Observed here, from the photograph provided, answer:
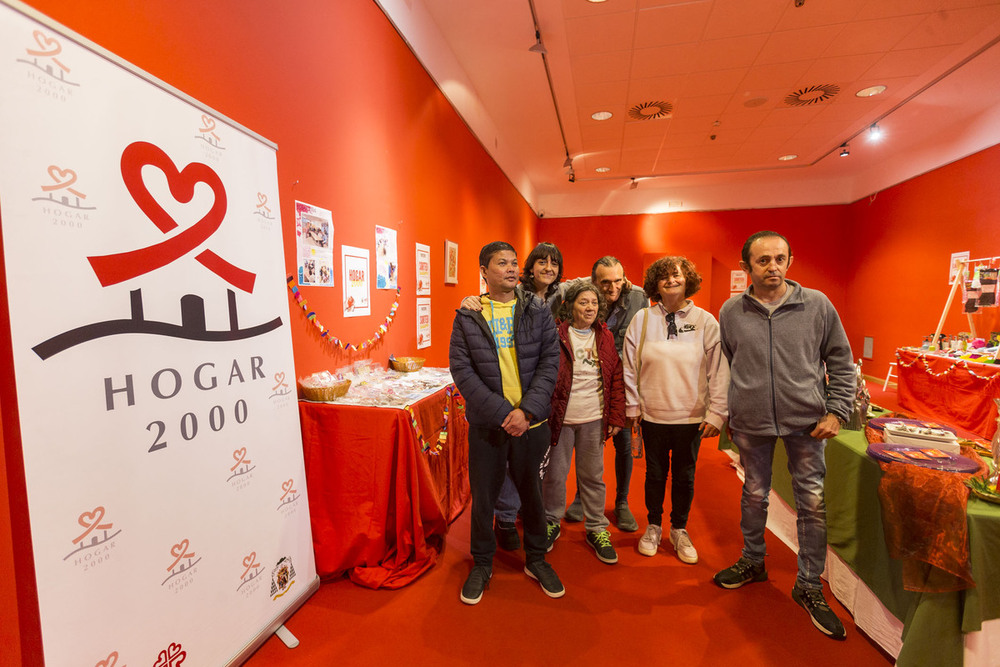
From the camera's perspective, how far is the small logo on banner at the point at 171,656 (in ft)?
4.28

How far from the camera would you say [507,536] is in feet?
7.84

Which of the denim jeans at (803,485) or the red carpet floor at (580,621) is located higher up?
the denim jeans at (803,485)

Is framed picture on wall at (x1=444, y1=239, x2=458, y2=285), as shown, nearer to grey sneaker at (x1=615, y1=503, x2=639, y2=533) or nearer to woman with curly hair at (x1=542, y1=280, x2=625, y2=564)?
woman with curly hair at (x1=542, y1=280, x2=625, y2=564)

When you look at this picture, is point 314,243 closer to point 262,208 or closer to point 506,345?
point 262,208

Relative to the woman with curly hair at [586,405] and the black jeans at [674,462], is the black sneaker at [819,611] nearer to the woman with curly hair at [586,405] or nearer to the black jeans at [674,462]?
the black jeans at [674,462]

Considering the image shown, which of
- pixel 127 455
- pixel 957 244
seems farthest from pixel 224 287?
pixel 957 244

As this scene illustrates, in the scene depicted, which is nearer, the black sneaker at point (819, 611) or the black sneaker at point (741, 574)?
the black sneaker at point (819, 611)

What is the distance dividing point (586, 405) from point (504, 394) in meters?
0.50

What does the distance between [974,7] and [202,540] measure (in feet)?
19.0

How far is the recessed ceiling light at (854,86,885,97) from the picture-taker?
14.7ft

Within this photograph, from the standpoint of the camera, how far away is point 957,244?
5.44 m

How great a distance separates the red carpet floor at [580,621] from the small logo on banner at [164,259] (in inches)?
50.1

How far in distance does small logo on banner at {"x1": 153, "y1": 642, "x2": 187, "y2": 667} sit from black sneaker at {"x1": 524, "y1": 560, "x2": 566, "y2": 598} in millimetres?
1360

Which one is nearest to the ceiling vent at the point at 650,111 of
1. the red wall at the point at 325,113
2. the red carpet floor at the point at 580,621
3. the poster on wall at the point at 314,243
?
the red wall at the point at 325,113
